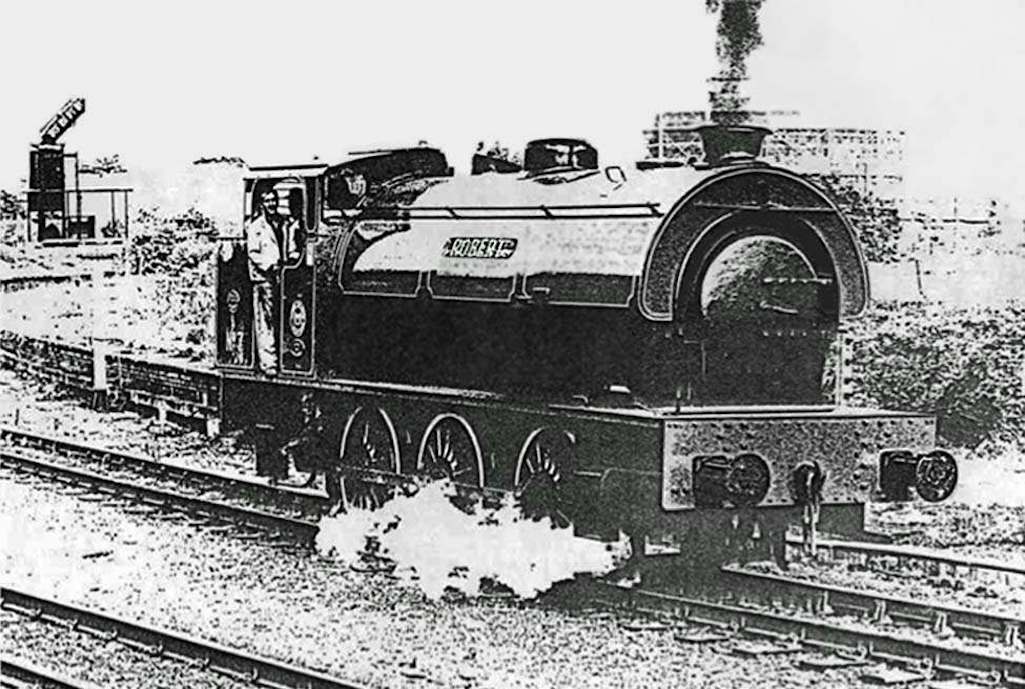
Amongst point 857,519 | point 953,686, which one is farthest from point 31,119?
point 953,686

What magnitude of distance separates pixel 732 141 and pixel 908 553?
9.55ft

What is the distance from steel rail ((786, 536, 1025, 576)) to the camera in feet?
32.2

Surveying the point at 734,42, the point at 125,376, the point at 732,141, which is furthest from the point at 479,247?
the point at 125,376

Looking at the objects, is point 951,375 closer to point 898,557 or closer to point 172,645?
point 898,557

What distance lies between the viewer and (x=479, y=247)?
10.5 metres

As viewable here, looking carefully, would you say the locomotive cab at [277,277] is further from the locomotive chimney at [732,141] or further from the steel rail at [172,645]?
the locomotive chimney at [732,141]

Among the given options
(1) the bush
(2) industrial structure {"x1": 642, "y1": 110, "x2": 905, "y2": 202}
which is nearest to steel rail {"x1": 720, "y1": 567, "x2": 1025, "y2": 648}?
(2) industrial structure {"x1": 642, "y1": 110, "x2": 905, "y2": 202}

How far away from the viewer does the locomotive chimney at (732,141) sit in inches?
379

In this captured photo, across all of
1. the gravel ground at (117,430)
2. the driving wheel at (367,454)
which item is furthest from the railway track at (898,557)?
the gravel ground at (117,430)

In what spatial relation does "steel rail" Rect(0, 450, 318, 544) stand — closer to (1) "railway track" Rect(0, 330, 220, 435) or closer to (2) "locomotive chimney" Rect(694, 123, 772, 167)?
(1) "railway track" Rect(0, 330, 220, 435)

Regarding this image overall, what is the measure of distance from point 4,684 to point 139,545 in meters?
3.24

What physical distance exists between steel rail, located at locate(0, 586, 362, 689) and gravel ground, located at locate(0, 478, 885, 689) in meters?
0.32

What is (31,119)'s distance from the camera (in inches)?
406

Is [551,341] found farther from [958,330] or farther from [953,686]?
[958,330]
